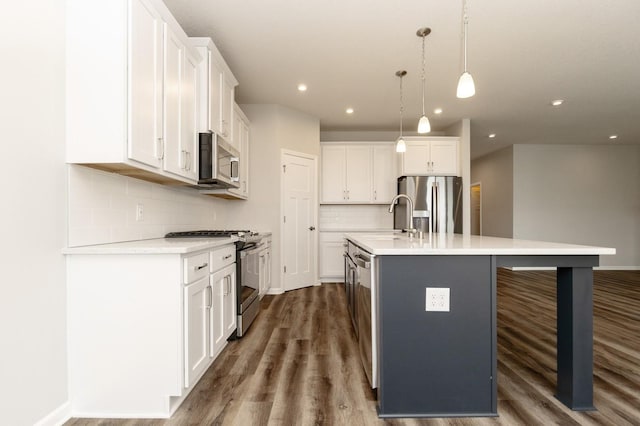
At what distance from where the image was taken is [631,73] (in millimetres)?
3520

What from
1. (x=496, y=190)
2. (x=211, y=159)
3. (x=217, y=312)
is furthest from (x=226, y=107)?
(x=496, y=190)

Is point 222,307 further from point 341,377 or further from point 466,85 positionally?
A: point 466,85

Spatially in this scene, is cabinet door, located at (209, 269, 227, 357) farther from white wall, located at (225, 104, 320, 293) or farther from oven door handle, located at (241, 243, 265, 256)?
white wall, located at (225, 104, 320, 293)

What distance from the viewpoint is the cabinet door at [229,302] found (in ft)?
7.91

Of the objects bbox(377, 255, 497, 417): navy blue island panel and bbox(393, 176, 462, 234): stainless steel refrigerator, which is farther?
bbox(393, 176, 462, 234): stainless steel refrigerator

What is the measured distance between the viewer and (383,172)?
5.47 m

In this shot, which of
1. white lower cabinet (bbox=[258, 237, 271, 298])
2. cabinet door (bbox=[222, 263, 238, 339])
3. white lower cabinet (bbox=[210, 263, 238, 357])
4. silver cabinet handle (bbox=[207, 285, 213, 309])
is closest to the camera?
silver cabinet handle (bbox=[207, 285, 213, 309])

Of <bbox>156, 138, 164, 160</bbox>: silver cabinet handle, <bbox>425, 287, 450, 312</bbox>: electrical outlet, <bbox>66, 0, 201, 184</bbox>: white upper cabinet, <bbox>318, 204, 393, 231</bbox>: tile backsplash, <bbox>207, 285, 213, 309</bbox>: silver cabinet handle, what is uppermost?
<bbox>66, 0, 201, 184</bbox>: white upper cabinet

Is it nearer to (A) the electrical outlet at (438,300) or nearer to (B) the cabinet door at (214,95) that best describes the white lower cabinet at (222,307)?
(B) the cabinet door at (214,95)

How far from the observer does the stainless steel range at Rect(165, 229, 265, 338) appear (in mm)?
2709

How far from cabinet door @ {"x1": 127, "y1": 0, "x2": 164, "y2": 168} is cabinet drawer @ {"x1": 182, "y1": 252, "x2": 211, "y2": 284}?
62cm

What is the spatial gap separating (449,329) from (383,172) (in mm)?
4038

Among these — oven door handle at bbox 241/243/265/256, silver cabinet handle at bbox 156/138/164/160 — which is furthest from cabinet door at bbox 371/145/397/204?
silver cabinet handle at bbox 156/138/164/160

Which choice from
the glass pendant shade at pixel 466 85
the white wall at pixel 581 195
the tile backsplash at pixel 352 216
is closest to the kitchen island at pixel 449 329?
the glass pendant shade at pixel 466 85
